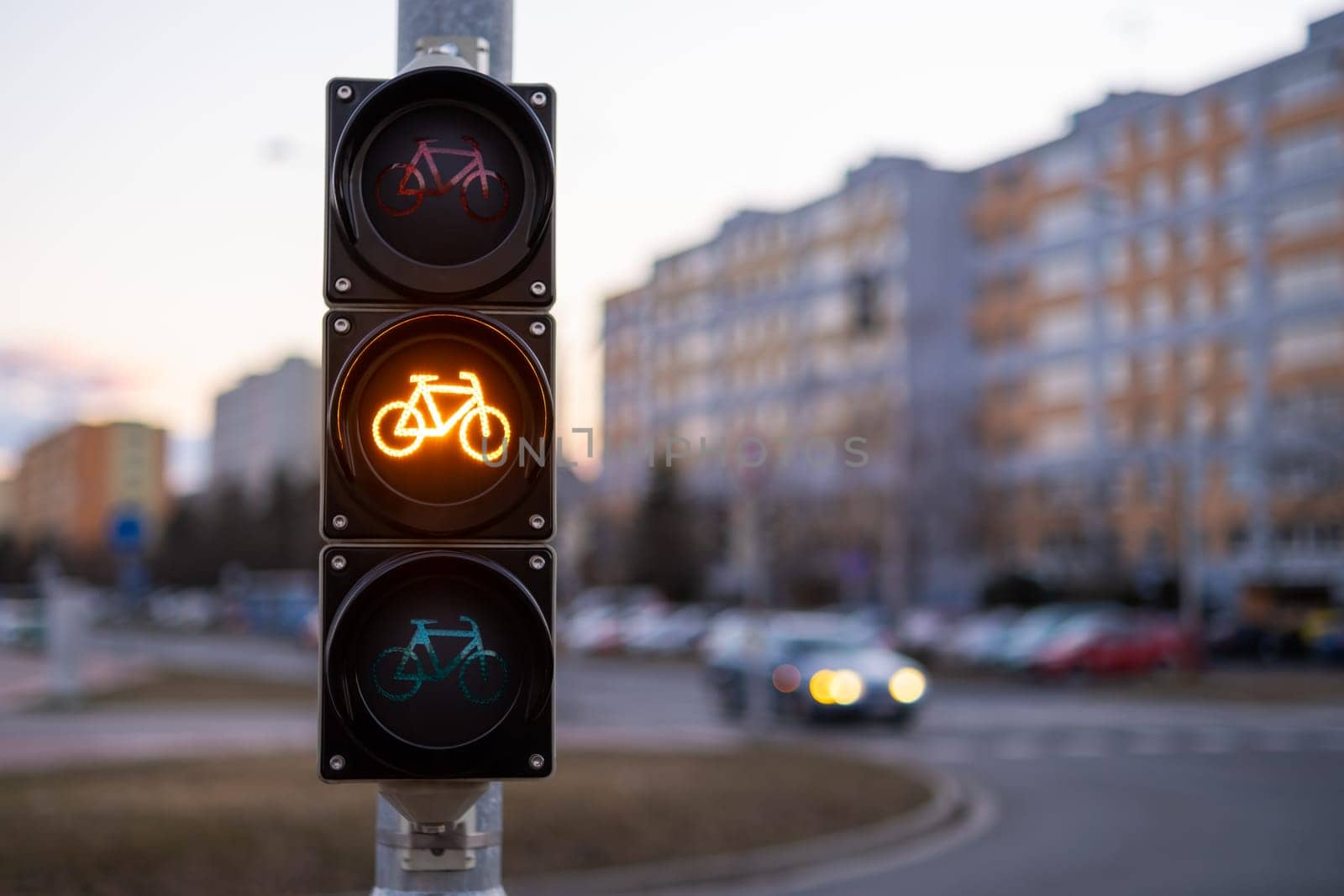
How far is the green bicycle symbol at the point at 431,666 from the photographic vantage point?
2.67m

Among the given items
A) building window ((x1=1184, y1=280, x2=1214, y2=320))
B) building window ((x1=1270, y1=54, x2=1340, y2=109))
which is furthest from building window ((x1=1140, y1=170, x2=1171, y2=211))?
building window ((x1=1270, y1=54, x2=1340, y2=109))

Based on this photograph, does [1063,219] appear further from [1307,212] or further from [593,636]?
[593,636]

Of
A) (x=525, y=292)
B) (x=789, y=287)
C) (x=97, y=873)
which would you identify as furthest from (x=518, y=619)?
(x=789, y=287)

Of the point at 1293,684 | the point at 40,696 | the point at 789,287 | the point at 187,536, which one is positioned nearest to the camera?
the point at 40,696

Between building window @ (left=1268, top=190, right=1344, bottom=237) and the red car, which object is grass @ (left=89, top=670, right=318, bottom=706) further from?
building window @ (left=1268, top=190, right=1344, bottom=237)

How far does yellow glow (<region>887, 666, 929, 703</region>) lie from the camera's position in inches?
915

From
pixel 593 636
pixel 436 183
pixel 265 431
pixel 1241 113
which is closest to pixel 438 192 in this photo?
pixel 436 183

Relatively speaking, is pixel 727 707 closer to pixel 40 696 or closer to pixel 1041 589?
pixel 40 696

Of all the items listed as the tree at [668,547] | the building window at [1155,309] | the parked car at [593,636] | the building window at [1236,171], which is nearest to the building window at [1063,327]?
the building window at [1155,309]

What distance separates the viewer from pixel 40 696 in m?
30.0

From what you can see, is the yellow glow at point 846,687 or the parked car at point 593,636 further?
the parked car at point 593,636

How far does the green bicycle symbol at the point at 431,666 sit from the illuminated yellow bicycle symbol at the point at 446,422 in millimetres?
298

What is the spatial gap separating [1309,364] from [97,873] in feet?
190

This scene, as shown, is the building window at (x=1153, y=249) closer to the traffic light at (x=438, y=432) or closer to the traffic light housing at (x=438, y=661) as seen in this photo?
the traffic light at (x=438, y=432)
